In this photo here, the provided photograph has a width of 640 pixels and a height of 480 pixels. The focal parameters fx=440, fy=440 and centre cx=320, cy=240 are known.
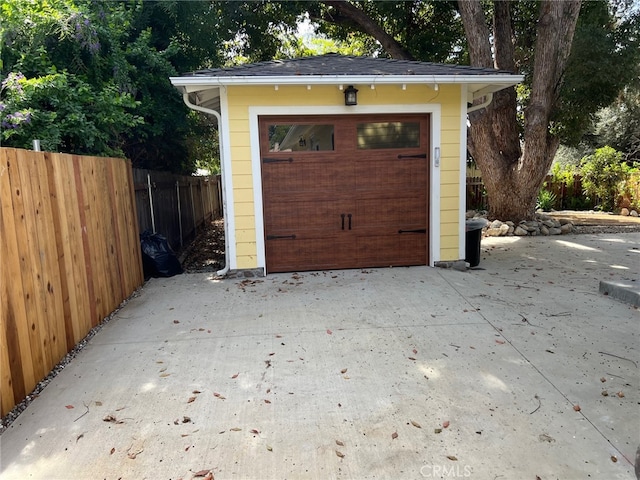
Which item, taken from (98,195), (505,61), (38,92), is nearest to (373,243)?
(98,195)

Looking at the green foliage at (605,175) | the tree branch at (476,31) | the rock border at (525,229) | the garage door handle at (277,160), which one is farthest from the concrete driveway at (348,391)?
the green foliage at (605,175)

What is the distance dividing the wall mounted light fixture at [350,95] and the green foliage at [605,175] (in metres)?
11.5

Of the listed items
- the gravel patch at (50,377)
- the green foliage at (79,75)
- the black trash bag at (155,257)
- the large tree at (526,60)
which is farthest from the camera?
the large tree at (526,60)

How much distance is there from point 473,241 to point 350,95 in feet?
9.31

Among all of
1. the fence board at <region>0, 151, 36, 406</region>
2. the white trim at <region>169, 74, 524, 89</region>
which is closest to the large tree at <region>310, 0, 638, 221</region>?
the white trim at <region>169, 74, 524, 89</region>

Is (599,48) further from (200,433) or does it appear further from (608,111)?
(608,111)

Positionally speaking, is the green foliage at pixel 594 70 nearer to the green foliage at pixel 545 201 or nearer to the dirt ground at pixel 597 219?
the dirt ground at pixel 597 219

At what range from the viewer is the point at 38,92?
4.87 meters

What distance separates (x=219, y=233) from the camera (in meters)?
12.9

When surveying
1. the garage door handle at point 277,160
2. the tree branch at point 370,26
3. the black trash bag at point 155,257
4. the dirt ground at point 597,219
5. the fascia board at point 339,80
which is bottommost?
the dirt ground at point 597,219

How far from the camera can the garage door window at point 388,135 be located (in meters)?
6.16

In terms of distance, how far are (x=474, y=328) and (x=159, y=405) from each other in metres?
2.77

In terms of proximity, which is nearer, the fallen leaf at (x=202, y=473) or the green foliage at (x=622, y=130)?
the fallen leaf at (x=202, y=473)

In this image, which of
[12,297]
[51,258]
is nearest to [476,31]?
[51,258]
